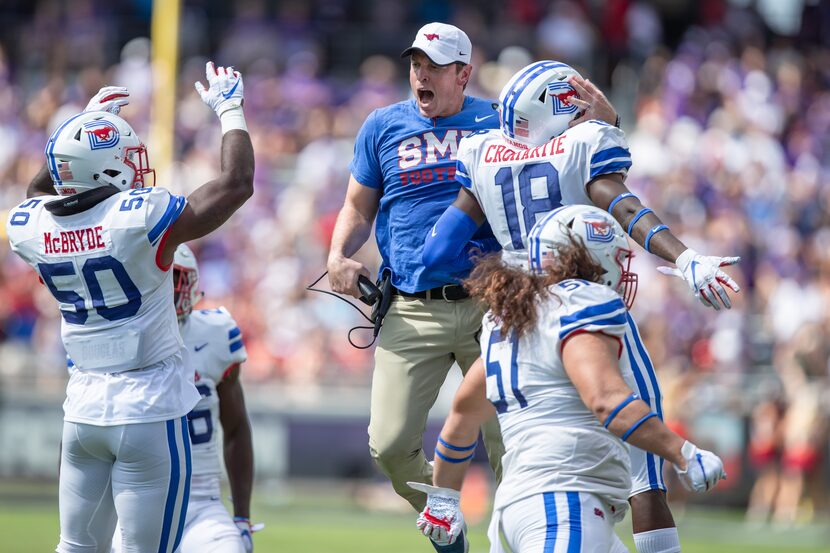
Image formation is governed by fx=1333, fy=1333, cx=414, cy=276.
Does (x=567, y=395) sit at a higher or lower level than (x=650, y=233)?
lower

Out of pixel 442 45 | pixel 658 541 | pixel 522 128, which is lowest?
pixel 658 541

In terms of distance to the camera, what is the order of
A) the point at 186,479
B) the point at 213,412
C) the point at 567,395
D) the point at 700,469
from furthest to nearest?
the point at 213,412
the point at 186,479
the point at 567,395
the point at 700,469

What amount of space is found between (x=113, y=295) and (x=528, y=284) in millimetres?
1572

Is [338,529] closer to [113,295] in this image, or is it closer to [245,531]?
[245,531]

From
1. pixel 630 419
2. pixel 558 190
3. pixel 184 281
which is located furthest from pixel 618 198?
pixel 184 281

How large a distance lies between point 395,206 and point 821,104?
11.9 metres

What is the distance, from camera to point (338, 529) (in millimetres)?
11070

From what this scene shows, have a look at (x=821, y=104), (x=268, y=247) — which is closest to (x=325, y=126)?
(x=268, y=247)

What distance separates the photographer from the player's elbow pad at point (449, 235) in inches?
216

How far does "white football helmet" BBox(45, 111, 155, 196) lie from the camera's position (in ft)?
16.1

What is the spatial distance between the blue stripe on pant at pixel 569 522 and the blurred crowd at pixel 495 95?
8.42 metres

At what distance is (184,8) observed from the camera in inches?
704

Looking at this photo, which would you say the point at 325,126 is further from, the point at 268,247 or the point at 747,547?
the point at 747,547

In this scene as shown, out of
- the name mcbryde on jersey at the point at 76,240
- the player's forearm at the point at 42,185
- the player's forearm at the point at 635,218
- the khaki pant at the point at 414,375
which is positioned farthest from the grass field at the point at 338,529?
the player's forearm at the point at 635,218
